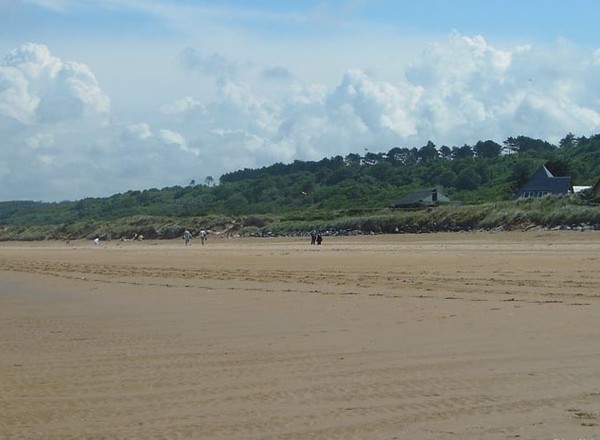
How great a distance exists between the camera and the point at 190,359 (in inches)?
334

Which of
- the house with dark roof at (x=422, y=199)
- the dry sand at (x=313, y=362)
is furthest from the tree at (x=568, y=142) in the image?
the dry sand at (x=313, y=362)

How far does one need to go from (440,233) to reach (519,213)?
4.81 m

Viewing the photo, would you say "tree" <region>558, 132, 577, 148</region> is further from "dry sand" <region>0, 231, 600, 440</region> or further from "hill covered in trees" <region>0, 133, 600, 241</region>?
"dry sand" <region>0, 231, 600, 440</region>

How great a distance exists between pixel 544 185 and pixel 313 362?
65.3 meters

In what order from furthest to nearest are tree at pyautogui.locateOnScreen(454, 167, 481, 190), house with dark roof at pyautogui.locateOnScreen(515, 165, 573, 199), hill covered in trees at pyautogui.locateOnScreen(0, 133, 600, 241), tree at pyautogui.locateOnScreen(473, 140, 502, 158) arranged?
tree at pyautogui.locateOnScreen(473, 140, 502, 158)
tree at pyautogui.locateOnScreen(454, 167, 481, 190)
hill covered in trees at pyautogui.locateOnScreen(0, 133, 600, 241)
house with dark roof at pyautogui.locateOnScreen(515, 165, 573, 199)

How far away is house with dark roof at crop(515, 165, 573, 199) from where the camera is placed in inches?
2672

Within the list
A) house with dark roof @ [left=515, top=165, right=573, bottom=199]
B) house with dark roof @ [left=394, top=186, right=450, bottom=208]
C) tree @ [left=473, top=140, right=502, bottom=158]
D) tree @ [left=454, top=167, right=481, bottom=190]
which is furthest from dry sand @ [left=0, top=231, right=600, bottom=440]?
tree @ [left=473, top=140, right=502, bottom=158]

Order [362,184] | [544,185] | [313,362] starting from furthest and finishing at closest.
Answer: [362,184]
[544,185]
[313,362]

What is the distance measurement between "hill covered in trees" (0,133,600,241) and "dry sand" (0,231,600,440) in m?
55.6

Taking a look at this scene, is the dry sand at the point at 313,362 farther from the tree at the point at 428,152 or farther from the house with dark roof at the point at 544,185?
the tree at the point at 428,152

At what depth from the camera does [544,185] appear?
228 feet

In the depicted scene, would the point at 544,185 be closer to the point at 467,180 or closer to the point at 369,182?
the point at 467,180

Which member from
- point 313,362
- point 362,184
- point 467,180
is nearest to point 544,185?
point 467,180

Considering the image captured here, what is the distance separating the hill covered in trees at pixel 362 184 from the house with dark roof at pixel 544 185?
3143 mm
